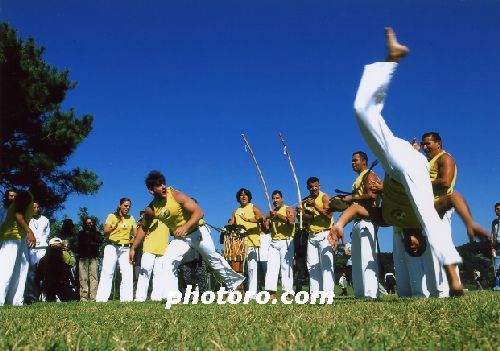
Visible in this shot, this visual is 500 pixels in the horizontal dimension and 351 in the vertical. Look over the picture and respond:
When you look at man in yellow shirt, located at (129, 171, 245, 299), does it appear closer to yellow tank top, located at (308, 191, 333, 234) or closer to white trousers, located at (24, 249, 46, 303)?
yellow tank top, located at (308, 191, 333, 234)

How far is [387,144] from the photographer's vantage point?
4422 mm

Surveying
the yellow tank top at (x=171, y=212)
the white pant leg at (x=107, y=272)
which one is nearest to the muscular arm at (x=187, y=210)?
the yellow tank top at (x=171, y=212)

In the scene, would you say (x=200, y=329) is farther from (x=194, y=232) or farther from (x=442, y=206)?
(x=194, y=232)

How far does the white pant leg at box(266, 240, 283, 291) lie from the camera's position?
9641 millimetres

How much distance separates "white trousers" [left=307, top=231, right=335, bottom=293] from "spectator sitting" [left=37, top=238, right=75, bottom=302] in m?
5.80

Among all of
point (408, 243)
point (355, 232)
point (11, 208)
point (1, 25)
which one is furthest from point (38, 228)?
point (1, 25)

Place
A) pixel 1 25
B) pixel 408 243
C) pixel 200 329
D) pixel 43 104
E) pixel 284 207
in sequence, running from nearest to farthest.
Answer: pixel 200 329, pixel 408 243, pixel 284 207, pixel 1 25, pixel 43 104

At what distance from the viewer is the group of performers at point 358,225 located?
4422mm

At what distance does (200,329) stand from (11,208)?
619cm

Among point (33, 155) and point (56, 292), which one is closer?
point (56, 292)

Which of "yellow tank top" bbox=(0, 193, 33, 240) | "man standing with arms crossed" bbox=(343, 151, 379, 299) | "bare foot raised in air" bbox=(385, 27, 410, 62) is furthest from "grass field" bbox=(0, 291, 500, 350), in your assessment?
"yellow tank top" bbox=(0, 193, 33, 240)

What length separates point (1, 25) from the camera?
62.1 feet

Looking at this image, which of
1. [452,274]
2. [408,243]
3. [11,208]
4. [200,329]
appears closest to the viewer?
[200,329]

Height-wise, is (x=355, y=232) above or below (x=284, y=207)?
below
